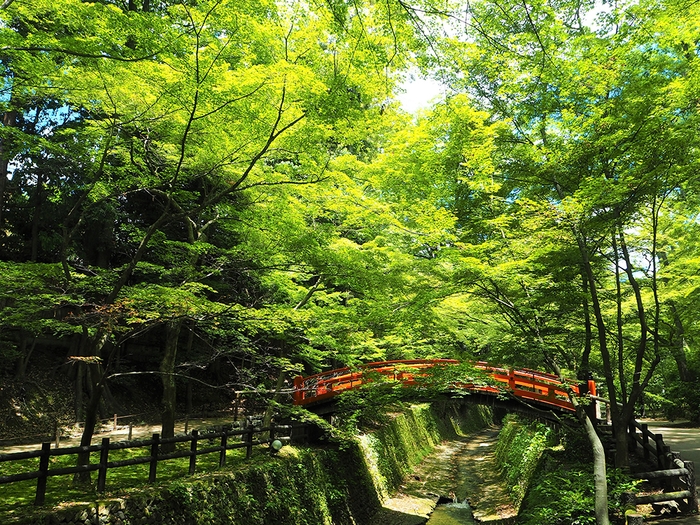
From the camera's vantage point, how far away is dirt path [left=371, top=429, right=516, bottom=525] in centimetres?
1345

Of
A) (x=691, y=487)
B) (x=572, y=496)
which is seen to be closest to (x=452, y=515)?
(x=572, y=496)

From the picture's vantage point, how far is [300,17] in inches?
251

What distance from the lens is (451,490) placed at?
17.0 metres

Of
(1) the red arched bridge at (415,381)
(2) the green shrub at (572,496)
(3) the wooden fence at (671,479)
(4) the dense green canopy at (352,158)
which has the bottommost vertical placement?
(2) the green shrub at (572,496)

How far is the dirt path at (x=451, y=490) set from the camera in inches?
530

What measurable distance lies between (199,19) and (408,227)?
26.2 ft

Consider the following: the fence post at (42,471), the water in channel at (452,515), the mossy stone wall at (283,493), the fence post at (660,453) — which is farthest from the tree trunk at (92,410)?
the fence post at (660,453)

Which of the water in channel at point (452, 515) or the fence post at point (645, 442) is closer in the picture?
the fence post at point (645, 442)

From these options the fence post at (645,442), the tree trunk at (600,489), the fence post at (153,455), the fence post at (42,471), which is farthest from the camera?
the fence post at (645,442)

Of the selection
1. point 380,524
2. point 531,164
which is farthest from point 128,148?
point 380,524

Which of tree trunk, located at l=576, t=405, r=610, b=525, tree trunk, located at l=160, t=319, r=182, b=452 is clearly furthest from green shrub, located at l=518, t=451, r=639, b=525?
tree trunk, located at l=160, t=319, r=182, b=452

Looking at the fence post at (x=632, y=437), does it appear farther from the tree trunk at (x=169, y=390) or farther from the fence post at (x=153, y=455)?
the tree trunk at (x=169, y=390)

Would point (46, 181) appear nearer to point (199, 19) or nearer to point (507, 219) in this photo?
point (199, 19)

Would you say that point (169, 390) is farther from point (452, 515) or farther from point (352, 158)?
point (452, 515)
